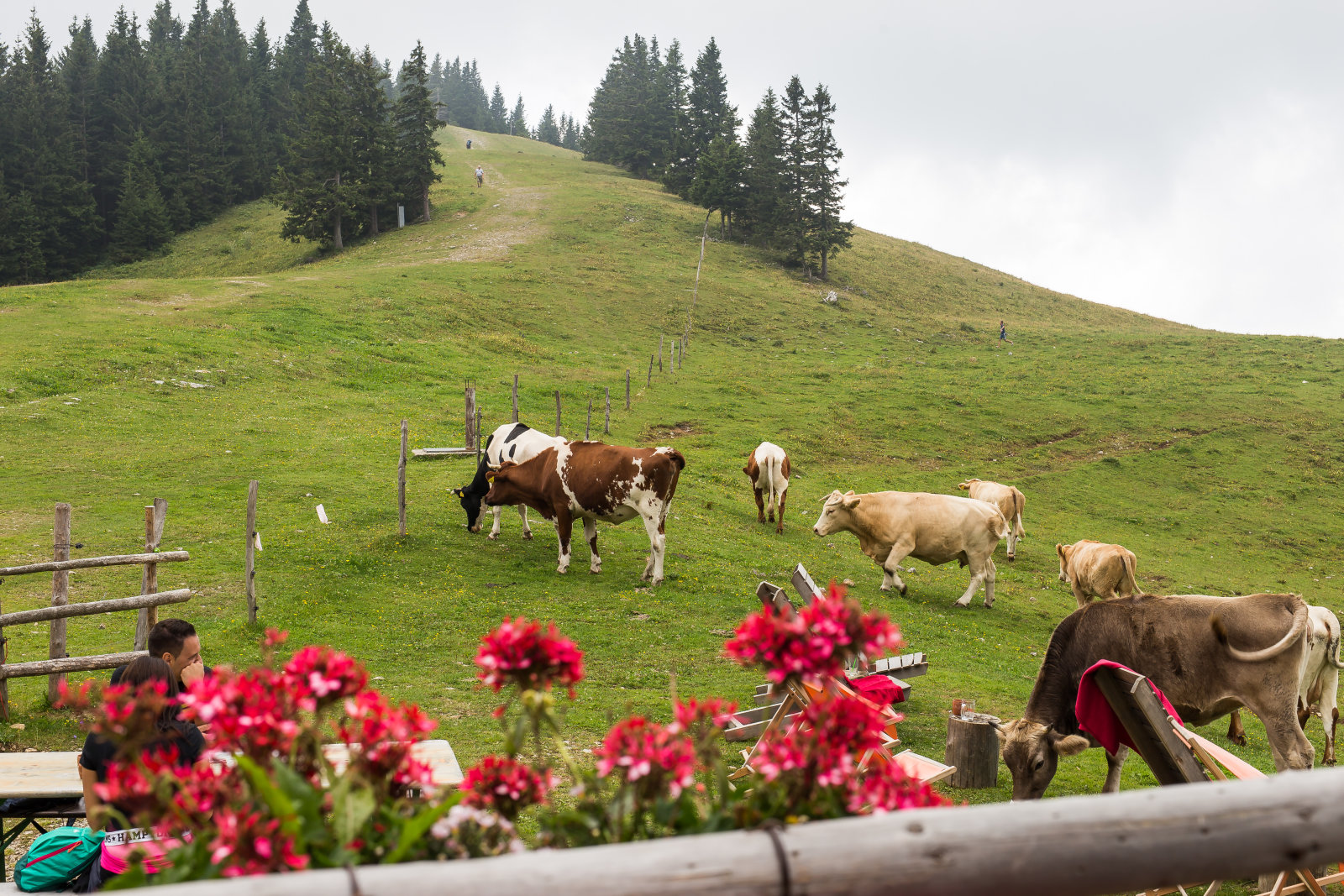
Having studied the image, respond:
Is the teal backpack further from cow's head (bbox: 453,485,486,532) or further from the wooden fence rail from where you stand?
cow's head (bbox: 453,485,486,532)

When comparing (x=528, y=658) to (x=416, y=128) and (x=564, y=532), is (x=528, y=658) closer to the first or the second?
(x=564, y=532)

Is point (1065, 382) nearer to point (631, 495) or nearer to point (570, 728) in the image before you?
point (631, 495)

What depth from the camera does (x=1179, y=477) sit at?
99.2 feet

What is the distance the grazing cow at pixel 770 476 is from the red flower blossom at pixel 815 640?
1854cm

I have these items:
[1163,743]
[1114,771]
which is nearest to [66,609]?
[1163,743]

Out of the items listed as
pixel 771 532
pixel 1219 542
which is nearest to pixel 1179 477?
pixel 1219 542

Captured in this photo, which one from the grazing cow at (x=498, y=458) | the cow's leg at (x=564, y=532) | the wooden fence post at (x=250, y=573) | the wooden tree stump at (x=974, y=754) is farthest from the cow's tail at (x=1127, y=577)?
the wooden fence post at (x=250, y=573)

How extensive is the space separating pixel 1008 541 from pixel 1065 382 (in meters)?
22.0

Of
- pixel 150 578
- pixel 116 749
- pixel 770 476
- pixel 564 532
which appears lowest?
pixel 564 532

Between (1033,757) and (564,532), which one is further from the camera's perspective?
(564,532)

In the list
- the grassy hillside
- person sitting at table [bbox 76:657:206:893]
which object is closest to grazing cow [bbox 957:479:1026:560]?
the grassy hillside

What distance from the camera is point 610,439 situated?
26.7m

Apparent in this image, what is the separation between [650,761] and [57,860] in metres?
4.17

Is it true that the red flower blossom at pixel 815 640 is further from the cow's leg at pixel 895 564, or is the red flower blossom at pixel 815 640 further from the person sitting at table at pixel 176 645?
the cow's leg at pixel 895 564
